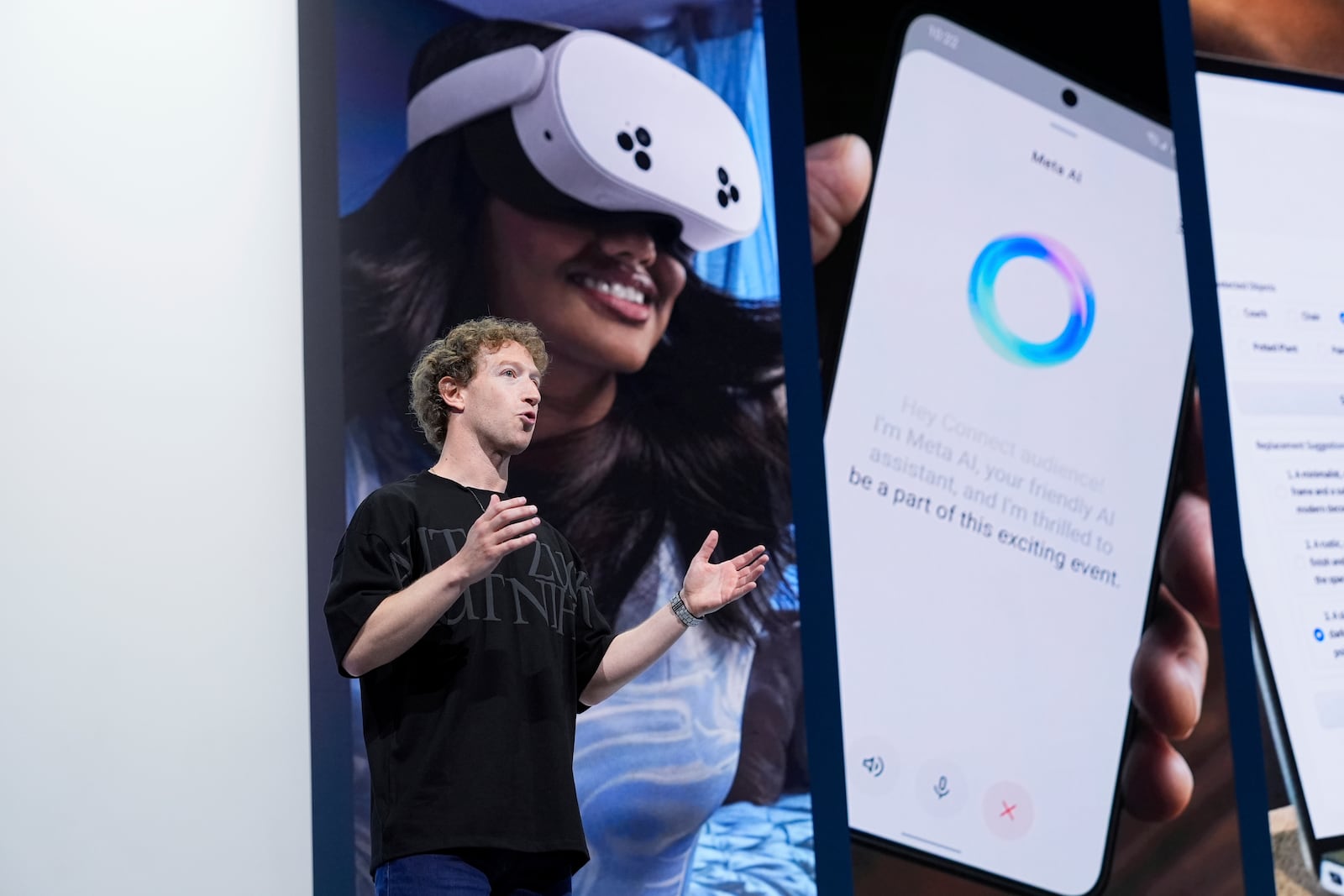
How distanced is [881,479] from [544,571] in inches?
33.5

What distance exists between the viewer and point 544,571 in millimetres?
1149

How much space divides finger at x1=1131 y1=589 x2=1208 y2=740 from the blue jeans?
4.13 feet

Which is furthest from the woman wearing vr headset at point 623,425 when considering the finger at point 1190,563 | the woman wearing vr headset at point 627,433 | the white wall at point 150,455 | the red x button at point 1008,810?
the finger at point 1190,563

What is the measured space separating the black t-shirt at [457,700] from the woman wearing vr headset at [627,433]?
54cm

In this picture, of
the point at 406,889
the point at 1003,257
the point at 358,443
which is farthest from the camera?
A: the point at 1003,257

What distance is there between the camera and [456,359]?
1.20 meters

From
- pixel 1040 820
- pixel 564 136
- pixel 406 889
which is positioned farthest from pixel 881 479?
pixel 406 889

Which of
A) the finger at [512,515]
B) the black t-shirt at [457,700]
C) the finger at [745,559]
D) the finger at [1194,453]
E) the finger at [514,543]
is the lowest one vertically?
the black t-shirt at [457,700]

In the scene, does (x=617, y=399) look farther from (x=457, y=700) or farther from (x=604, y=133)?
(x=457, y=700)

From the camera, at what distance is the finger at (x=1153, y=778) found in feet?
6.41

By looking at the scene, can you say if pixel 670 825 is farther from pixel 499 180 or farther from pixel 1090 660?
pixel 499 180

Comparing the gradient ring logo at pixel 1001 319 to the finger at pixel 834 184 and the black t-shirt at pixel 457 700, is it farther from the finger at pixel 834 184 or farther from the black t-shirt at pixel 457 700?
the black t-shirt at pixel 457 700

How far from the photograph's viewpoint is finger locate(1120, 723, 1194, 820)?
195cm

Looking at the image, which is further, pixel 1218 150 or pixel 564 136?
pixel 1218 150
